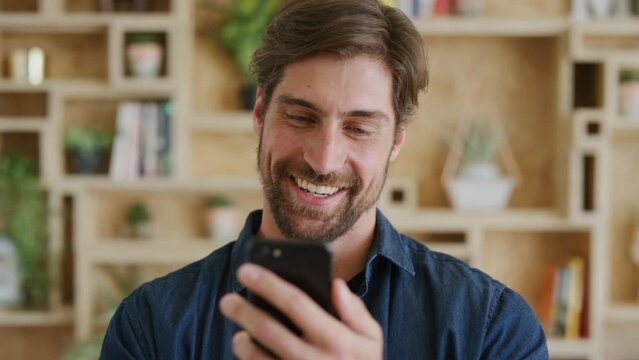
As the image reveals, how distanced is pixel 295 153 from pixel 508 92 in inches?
96.9

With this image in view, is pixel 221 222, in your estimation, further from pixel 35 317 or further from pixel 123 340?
pixel 123 340

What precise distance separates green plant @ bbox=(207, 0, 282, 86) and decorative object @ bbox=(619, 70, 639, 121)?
133cm

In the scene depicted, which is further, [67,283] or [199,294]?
[67,283]

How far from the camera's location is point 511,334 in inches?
55.3

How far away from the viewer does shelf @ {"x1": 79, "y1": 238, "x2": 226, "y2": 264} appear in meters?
3.47

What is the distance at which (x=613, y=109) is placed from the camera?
11.4 feet

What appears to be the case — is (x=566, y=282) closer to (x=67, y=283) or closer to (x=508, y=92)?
(x=508, y=92)

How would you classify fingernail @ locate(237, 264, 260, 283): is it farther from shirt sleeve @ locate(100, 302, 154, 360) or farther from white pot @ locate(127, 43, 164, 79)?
white pot @ locate(127, 43, 164, 79)

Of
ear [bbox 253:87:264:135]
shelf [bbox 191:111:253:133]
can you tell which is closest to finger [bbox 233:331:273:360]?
ear [bbox 253:87:264:135]

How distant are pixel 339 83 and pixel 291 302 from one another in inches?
19.9

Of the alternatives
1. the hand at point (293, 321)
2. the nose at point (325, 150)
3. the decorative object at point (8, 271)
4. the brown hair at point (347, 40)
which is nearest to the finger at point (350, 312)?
the hand at point (293, 321)

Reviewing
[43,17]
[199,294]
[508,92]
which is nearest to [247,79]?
[43,17]

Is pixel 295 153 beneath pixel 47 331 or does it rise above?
above

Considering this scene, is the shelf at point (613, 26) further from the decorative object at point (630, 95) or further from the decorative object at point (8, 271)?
the decorative object at point (8, 271)
